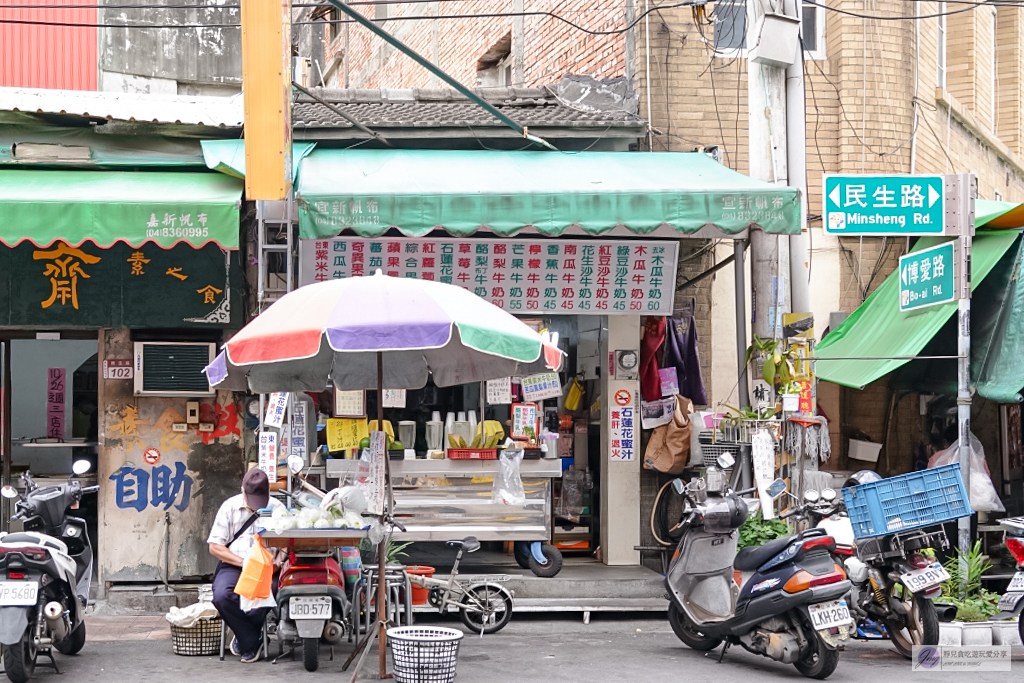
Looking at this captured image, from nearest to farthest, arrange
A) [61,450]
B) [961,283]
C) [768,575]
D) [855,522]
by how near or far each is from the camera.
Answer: [768,575]
[855,522]
[961,283]
[61,450]

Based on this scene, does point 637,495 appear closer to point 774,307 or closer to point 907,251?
point 774,307

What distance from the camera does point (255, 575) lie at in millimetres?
7031

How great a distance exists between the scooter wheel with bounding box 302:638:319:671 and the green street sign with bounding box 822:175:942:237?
515 cm

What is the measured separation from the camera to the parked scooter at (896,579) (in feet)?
25.3

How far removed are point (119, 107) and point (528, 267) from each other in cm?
403

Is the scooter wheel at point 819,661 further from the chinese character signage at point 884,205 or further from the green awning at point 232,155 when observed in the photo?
the green awning at point 232,155

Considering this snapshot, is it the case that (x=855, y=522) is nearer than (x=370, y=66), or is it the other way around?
(x=855, y=522)

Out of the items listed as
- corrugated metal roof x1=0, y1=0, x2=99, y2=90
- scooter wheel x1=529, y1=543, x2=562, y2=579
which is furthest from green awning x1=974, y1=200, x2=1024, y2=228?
corrugated metal roof x1=0, y1=0, x2=99, y2=90

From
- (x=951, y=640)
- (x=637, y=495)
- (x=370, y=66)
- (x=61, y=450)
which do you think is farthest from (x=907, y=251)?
(x=370, y=66)

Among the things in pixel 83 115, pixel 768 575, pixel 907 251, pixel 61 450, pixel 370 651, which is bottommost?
pixel 370 651

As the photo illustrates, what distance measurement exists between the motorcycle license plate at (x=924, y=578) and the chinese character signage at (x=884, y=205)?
2.78 m

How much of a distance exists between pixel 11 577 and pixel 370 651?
Answer: 260 cm

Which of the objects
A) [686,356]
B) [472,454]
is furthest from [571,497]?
[686,356]

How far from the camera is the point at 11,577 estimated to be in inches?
269
